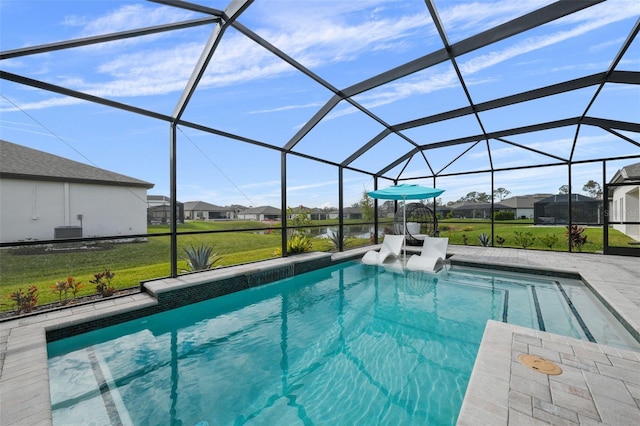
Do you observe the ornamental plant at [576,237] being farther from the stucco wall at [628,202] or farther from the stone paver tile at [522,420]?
the stone paver tile at [522,420]

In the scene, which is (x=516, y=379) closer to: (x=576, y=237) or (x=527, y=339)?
(x=527, y=339)

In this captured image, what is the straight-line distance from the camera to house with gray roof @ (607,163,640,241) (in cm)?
783

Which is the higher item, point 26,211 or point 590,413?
point 26,211

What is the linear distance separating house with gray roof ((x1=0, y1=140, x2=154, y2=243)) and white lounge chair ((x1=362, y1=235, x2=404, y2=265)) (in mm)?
6775

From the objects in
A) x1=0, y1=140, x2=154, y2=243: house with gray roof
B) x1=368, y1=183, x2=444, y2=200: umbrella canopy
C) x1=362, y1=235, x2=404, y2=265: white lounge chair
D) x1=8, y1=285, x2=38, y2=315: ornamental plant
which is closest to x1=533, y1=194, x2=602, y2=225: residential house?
x1=368, y1=183, x2=444, y2=200: umbrella canopy

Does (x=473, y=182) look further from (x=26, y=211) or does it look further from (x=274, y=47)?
(x=26, y=211)

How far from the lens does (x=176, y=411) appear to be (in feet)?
7.77

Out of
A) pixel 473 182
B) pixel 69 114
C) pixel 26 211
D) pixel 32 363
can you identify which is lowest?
pixel 32 363

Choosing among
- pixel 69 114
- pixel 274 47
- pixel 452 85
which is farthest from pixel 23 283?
pixel 452 85

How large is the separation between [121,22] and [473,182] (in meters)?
11.7

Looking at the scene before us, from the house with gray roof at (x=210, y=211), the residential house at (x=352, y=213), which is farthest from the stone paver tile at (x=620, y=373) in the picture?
the house with gray roof at (x=210, y=211)

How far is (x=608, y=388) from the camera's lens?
2078 millimetres

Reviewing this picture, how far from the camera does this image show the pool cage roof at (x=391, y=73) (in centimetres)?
375

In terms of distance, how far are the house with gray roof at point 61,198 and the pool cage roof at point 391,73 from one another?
4.74 meters
